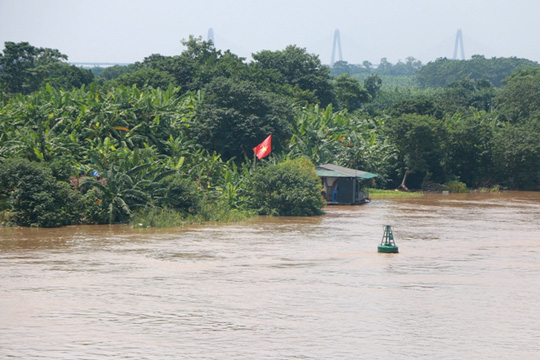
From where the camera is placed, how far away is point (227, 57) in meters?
62.1

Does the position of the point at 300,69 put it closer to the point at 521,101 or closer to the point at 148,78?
the point at 148,78

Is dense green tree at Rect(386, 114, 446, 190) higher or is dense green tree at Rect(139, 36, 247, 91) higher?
dense green tree at Rect(139, 36, 247, 91)

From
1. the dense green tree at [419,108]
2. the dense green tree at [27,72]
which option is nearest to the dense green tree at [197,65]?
the dense green tree at [27,72]

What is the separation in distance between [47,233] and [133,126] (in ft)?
35.5

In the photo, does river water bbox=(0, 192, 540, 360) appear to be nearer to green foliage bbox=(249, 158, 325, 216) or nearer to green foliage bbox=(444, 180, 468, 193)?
green foliage bbox=(249, 158, 325, 216)

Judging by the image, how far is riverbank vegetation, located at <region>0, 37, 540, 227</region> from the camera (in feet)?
97.0

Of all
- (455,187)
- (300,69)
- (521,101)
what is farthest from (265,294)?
(521,101)

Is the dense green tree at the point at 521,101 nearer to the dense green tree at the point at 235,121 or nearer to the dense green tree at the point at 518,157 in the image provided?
the dense green tree at the point at 518,157

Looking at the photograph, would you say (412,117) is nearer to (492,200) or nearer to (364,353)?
(492,200)

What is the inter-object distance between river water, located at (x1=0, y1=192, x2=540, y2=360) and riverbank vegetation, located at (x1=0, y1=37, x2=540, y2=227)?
2105 millimetres

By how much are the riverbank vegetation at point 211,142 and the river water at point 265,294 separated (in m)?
2.10

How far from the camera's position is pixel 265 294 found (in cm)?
1678

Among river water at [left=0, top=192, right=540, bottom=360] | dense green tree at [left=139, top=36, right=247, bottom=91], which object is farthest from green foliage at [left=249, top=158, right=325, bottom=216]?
dense green tree at [left=139, top=36, right=247, bottom=91]

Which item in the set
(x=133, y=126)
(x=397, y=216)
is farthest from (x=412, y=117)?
(x=133, y=126)
